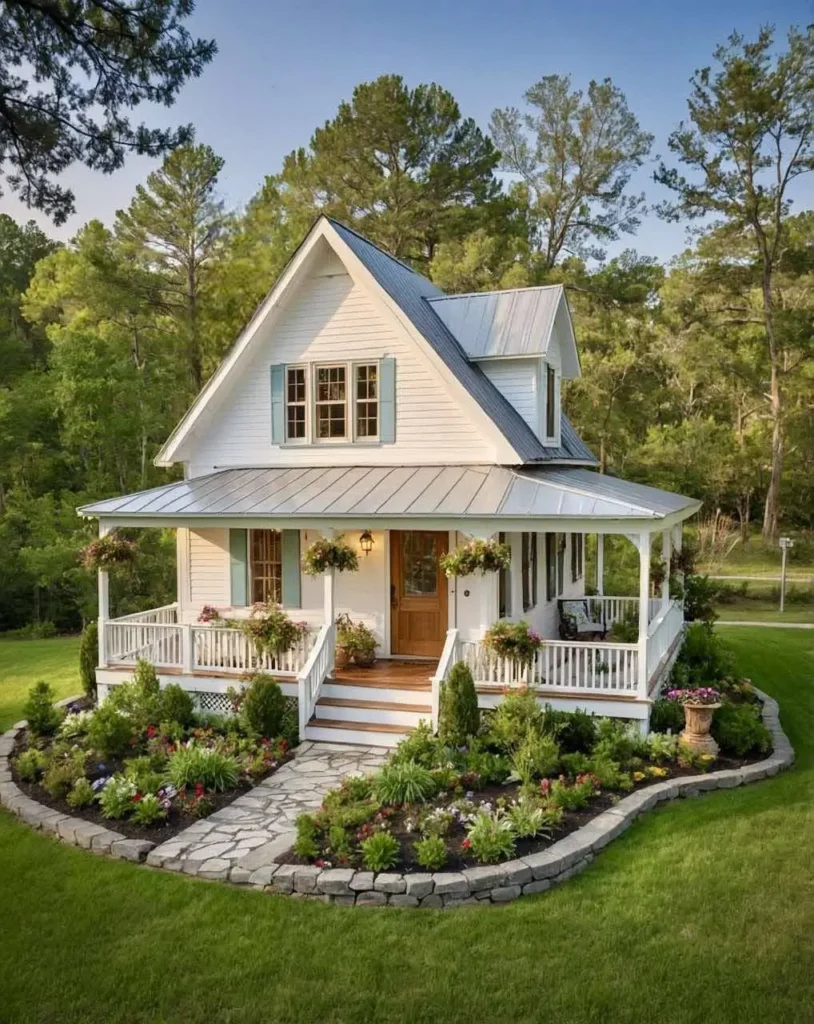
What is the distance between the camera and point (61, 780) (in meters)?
8.77

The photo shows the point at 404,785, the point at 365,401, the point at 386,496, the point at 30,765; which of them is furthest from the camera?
the point at 365,401

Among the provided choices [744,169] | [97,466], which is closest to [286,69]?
[97,466]

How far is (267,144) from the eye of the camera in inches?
1096

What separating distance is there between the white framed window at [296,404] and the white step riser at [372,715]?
5093 mm

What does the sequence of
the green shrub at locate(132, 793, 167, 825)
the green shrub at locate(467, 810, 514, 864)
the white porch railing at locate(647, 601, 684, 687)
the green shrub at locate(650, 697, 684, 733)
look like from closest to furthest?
the green shrub at locate(467, 810, 514, 864) < the green shrub at locate(132, 793, 167, 825) < the green shrub at locate(650, 697, 684, 733) < the white porch railing at locate(647, 601, 684, 687)

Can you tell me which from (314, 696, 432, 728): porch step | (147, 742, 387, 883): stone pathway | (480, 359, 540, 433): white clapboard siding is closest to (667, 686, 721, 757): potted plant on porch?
(314, 696, 432, 728): porch step

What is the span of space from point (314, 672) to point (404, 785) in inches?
119

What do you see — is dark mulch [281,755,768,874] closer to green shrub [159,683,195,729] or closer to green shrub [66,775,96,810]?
green shrub [66,775,96,810]

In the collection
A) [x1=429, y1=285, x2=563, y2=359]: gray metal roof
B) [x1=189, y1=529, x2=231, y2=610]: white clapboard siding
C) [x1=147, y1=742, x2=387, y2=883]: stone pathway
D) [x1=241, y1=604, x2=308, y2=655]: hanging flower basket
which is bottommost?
[x1=147, y1=742, x2=387, y2=883]: stone pathway

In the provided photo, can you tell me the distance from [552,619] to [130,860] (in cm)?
935

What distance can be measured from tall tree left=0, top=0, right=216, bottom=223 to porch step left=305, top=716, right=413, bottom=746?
719cm

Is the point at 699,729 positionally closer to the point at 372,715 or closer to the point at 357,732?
the point at 372,715

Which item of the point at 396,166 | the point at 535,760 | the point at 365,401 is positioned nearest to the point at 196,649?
the point at 365,401

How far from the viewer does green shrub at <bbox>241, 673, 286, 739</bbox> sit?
10.4 m
